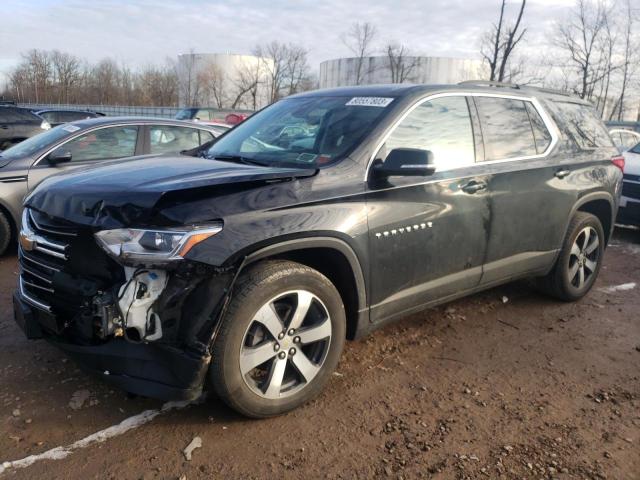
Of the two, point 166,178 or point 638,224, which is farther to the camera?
point 638,224

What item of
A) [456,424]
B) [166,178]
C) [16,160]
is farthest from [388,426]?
[16,160]

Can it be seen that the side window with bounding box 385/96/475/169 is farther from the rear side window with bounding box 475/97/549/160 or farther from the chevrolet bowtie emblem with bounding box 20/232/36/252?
the chevrolet bowtie emblem with bounding box 20/232/36/252

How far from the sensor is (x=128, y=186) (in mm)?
2660

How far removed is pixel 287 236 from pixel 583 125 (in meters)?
3.37

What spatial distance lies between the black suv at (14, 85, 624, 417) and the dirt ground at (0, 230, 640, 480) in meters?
0.27

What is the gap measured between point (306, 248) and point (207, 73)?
6329cm

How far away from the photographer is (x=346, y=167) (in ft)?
10.0

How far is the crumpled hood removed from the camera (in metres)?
2.51

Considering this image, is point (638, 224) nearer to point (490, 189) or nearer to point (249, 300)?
point (490, 189)

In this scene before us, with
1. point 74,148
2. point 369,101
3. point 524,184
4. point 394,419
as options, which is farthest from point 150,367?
point 74,148

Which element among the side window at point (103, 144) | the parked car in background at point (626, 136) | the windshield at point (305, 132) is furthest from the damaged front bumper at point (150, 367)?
the parked car in background at point (626, 136)

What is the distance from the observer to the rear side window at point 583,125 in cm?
455

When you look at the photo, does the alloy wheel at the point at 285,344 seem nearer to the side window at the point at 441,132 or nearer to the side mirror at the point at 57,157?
the side window at the point at 441,132

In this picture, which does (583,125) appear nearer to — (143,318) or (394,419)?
(394,419)
